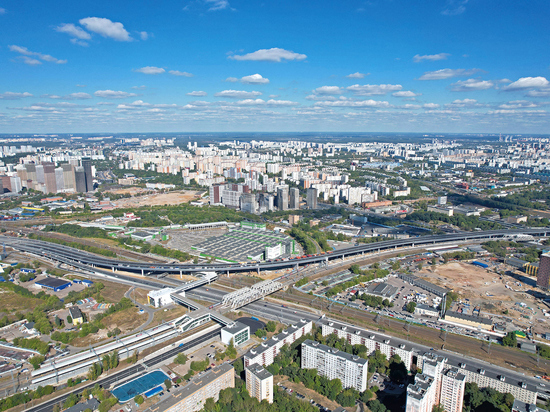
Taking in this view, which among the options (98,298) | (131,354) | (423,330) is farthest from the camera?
(98,298)

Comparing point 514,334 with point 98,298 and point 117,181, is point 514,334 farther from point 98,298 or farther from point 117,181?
point 117,181

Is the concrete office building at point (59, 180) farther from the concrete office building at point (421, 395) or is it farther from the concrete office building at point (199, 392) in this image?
the concrete office building at point (421, 395)

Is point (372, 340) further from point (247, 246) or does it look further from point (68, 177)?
point (68, 177)

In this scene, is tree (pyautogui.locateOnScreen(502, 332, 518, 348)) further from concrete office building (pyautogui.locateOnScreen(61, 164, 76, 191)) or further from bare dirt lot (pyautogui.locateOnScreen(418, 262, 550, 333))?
concrete office building (pyautogui.locateOnScreen(61, 164, 76, 191))

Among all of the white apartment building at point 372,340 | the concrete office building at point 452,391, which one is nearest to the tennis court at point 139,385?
the white apartment building at point 372,340

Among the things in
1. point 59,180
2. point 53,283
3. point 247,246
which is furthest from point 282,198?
point 59,180

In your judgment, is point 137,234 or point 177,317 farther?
point 137,234

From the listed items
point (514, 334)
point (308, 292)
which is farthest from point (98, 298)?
point (514, 334)
